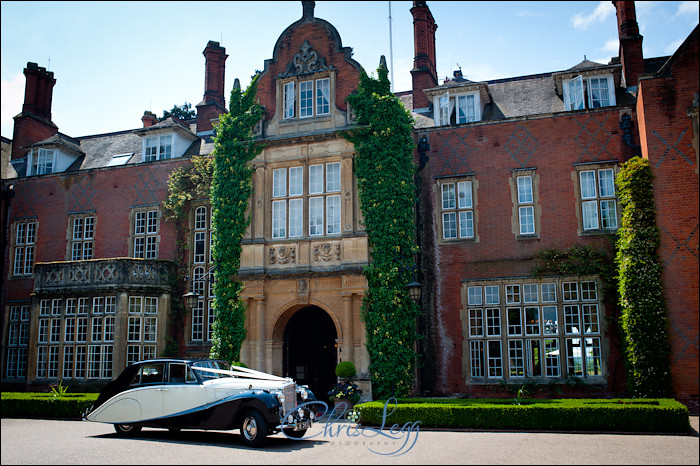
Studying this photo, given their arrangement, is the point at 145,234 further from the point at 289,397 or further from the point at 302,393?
the point at 289,397

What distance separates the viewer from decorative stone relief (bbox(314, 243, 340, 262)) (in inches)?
829

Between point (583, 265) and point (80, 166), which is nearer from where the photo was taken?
point (583, 265)

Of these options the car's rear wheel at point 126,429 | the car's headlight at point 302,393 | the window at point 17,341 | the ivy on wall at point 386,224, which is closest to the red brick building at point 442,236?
the window at point 17,341

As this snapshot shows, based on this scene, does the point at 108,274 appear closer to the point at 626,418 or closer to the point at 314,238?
the point at 314,238

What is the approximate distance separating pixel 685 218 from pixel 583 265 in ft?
11.0

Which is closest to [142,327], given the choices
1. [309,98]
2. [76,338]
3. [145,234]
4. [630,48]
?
[76,338]

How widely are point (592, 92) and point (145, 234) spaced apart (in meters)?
18.5

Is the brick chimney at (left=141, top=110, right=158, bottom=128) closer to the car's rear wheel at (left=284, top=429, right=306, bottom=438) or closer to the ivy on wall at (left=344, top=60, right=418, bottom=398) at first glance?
the ivy on wall at (left=344, top=60, right=418, bottom=398)

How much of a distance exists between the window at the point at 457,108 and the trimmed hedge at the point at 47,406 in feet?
51.2

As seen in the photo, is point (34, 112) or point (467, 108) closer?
point (467, 108)

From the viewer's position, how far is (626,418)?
576 inches

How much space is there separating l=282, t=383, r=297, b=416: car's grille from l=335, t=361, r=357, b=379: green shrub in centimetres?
533

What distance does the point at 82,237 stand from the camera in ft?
90.9

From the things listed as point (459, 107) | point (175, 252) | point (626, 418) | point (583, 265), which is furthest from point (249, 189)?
point (626, 418)
